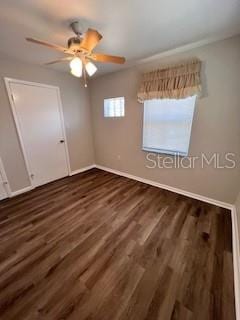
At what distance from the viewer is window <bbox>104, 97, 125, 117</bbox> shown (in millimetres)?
3248

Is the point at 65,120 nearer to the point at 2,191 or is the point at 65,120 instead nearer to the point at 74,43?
the point at 2,191

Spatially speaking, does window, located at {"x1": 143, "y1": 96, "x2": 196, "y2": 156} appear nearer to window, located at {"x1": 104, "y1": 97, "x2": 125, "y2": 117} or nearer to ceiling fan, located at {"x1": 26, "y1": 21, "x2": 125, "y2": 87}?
window, located at {"x1": 104, "y1": 97, "x2": 125, "y2": 117}

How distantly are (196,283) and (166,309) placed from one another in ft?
1.21

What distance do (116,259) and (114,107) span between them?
2.97 m

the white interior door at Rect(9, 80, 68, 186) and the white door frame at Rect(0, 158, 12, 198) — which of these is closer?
the white door frame at Rect(0, 158, 12, 198)

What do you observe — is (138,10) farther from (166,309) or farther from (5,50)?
(166,309)

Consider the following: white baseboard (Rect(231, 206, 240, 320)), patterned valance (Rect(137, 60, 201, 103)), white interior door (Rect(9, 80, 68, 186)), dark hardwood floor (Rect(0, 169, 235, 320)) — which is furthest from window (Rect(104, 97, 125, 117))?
white baseboard (Rect(231, 206, 240, 320))

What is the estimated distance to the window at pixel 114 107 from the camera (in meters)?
3.25

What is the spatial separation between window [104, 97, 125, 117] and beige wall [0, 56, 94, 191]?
0.62m

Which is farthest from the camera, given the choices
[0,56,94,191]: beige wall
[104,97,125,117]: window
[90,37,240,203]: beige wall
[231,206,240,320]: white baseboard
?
[104,97,125,117]: window

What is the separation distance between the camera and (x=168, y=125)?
2617 millimetres

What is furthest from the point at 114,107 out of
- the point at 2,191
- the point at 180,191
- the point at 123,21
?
the point at 2,191

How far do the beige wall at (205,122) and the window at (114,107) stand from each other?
0.12 m

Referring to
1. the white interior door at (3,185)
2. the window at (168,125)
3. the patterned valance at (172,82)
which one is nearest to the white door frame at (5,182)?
the white interior door at (3,185)
